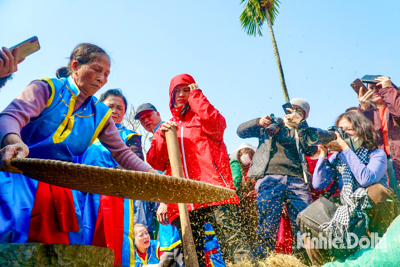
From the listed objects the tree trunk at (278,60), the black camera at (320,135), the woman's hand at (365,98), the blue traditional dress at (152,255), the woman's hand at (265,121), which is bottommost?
the blue traditional dress at (152,255)

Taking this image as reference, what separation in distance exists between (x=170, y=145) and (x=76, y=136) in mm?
986

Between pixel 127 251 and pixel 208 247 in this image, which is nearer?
pixel 127 251

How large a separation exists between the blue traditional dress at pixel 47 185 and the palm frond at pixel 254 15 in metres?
11.0

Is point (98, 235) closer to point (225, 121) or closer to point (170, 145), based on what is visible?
point (170, 145)

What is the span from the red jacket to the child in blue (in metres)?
1.13

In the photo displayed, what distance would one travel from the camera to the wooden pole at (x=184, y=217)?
2648 mm

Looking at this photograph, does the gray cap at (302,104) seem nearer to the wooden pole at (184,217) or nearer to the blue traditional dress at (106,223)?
the wooden pole at (184,217)

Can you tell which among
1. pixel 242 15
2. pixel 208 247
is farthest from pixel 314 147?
pixel 242 15

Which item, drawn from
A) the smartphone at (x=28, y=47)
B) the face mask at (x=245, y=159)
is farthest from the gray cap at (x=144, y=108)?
the smartphone at (x=28, y=47)

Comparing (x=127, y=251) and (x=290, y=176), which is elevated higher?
(x=290, y=176)

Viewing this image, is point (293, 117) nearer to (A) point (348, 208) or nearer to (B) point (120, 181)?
(A) point (348, 208)

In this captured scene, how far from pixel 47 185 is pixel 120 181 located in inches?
25.2

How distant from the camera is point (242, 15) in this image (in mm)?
12812

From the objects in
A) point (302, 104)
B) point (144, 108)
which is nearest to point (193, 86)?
point (144, 108)
